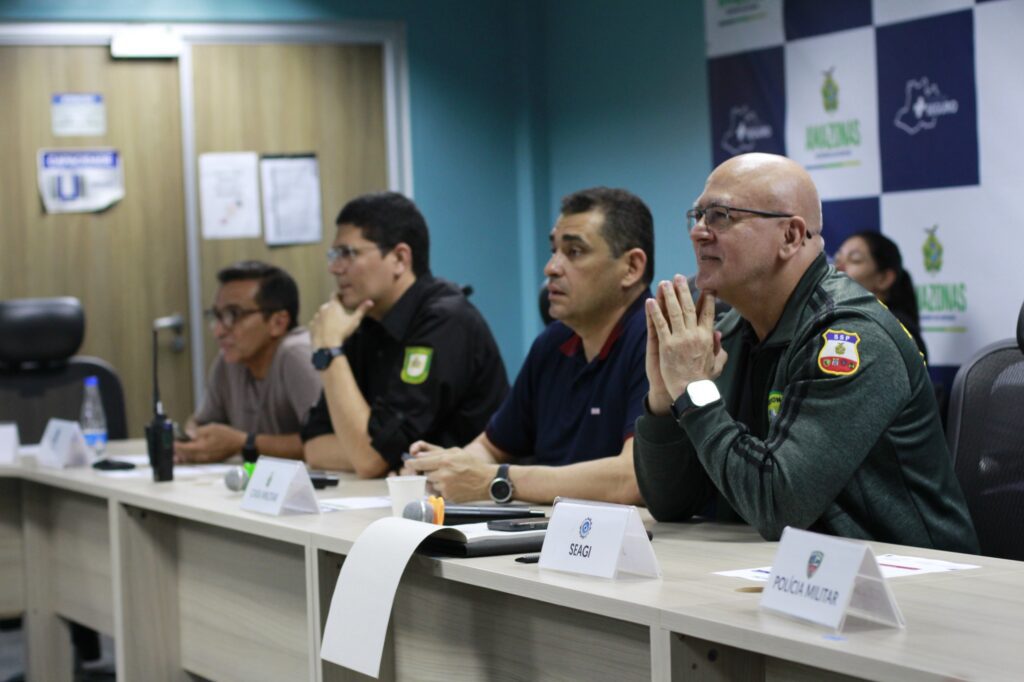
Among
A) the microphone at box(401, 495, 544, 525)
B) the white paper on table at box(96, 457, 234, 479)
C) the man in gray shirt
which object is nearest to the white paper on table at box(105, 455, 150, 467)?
the white paper on table at box(96, 457, 234, 479)

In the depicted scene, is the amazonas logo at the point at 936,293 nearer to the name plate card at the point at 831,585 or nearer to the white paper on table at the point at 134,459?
the white paper on table at the point at 134,459

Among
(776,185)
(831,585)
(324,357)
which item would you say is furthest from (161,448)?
(831,585)

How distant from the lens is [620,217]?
270cm

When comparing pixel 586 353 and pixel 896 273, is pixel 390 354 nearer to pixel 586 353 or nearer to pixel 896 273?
pixel 586 353

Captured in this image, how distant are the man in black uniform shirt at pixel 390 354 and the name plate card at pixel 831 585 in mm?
1710

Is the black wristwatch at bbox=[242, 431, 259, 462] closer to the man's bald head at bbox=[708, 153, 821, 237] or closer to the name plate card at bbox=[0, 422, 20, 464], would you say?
the name plate card at bbox=[0, 422, 20, 464]

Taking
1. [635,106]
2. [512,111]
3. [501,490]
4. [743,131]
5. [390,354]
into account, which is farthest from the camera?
[512,111]

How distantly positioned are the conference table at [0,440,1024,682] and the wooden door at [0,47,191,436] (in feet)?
6.72

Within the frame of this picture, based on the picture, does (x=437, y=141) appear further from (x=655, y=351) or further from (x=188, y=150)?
(x=655, y=351)

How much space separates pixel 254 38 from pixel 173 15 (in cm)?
35

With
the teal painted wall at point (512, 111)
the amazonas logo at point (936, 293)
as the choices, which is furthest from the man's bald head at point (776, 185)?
the teal painted wall at point (512, 111)

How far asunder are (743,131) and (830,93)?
47 cm

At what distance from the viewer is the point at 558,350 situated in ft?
9.17

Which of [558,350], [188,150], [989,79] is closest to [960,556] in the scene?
[558,350]
